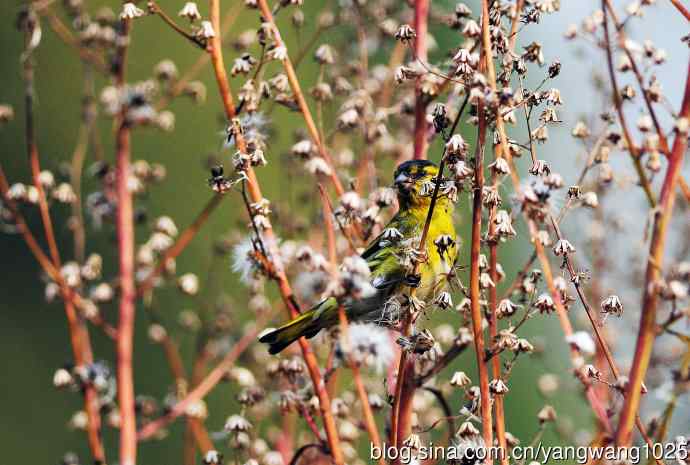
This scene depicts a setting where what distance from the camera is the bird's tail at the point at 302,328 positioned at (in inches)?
91.3

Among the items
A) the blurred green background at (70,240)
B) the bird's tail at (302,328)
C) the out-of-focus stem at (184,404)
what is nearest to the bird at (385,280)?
the bird's tail at (302,328)

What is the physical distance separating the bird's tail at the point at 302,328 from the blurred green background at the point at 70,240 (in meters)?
3.22

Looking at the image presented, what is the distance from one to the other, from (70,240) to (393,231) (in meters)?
4.96

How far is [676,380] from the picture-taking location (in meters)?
1.36

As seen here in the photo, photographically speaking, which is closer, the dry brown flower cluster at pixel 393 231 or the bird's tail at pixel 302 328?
the dry brown flower cluster at pixel 393 231

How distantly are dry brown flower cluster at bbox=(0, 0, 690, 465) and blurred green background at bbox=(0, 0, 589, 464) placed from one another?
278 cm

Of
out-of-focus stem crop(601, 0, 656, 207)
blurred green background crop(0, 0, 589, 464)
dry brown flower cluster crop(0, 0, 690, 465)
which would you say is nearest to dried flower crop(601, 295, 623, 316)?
dry brown flower cluster crop(0, 0, 690, 465)

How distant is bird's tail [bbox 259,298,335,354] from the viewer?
2.32 metres

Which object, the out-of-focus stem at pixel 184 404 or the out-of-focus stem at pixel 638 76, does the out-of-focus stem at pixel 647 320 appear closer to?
the out-of-focus stem at pixel 638 76

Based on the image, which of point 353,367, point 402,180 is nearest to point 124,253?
point 402,180

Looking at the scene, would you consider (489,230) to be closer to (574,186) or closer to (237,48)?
(574,186)

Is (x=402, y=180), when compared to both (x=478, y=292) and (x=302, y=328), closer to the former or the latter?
(x=302, y=328)

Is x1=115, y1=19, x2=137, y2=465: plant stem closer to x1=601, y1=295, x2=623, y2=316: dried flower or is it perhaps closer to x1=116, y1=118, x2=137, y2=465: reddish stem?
x1=116, y1=118, x2=137, y2=465: reddish stem

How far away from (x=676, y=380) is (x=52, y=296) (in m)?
1.89
